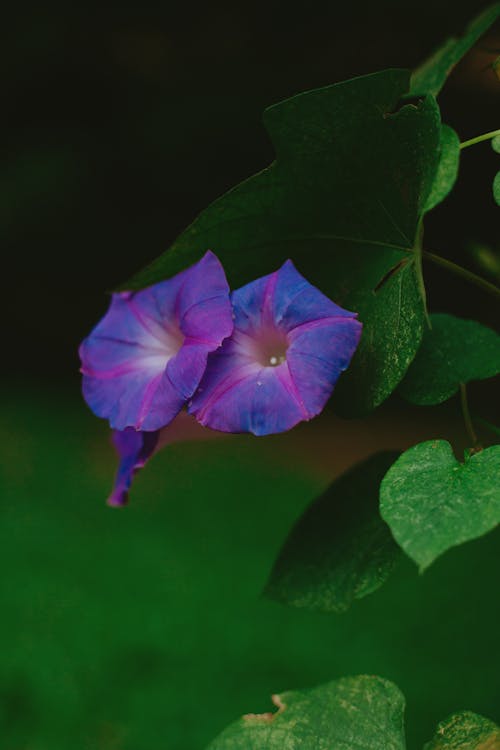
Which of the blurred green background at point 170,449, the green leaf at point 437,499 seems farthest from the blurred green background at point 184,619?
the green leaf at point 437,499

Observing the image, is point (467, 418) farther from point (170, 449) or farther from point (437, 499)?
point (170, 449)

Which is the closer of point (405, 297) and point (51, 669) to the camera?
point (405, 297)

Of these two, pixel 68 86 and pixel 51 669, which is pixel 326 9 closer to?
pixel 68 86

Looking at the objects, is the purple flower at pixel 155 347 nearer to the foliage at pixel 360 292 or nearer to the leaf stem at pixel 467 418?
the foliage at pixel 360 292

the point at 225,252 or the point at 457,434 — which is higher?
the point at 225,252

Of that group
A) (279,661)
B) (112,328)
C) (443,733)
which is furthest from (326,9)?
(443,733)

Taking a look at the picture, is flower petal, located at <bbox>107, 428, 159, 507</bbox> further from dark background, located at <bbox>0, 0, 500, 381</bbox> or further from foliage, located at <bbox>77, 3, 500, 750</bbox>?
dark background, located at <bbox>0, 0, 500, 381</bbox>
